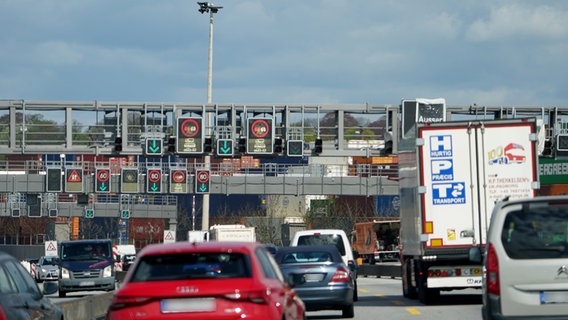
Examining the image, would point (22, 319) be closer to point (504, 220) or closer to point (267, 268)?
point (267, 268)

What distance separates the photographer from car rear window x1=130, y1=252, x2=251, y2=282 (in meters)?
11.2

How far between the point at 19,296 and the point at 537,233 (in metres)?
5.30

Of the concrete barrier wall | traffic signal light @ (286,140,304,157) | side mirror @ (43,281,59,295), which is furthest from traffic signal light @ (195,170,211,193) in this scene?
side mirror @ (43,281,59,295)

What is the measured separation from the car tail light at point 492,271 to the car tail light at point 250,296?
2788 millimetres

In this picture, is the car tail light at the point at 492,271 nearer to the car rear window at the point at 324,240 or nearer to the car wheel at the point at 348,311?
the car wheel at the point at 348,311

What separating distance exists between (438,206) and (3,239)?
105 meters

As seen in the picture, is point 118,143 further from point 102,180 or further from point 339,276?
point 339,276

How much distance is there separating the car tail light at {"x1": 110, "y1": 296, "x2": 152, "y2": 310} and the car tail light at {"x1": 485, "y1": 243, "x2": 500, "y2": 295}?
3757 mm

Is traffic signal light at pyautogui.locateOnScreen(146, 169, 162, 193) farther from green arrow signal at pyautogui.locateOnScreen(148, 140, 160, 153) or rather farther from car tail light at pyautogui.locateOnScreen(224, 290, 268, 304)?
car tail light at pyautogui.locateOnScreen(224, 290, 268, 304)

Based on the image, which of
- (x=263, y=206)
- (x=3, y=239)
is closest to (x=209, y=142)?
(x=263, y=206)

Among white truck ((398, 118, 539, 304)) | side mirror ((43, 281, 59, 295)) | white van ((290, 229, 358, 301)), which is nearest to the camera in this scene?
side mirror ((43, 281, 59, 295))

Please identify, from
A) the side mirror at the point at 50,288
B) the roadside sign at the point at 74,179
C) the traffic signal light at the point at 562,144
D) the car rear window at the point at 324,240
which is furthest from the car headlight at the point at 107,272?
the roadside sign at the point at 74,179

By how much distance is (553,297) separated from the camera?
12.5m

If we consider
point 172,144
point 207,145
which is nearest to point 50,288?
point 207,145
